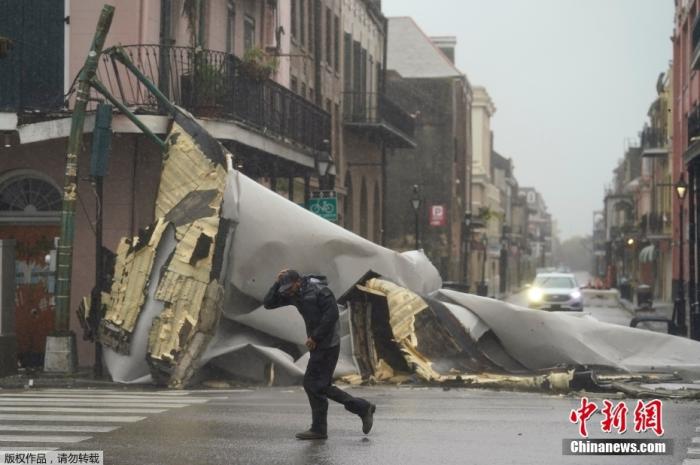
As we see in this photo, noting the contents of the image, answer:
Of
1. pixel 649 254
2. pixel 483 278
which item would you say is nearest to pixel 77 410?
pixel 649 254

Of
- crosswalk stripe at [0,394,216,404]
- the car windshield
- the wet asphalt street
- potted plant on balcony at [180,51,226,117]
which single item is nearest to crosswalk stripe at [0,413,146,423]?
the wet asphalt street

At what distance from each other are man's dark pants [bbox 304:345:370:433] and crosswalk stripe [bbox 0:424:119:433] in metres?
1.97

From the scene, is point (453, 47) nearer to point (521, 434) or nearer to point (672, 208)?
point (672, 208)

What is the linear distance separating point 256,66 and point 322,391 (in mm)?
14348

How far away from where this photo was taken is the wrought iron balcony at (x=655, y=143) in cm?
7206

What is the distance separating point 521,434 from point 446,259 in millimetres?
60973

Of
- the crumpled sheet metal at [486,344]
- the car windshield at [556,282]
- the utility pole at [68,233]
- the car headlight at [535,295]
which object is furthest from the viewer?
the car windshield at [556,282]

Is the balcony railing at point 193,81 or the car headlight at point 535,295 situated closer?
the balcony railing at point 193,81

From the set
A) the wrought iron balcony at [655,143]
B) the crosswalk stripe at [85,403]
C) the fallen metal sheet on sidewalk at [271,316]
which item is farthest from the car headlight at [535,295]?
the crosswalk stripe at [85,403]

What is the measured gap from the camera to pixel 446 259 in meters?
73.3

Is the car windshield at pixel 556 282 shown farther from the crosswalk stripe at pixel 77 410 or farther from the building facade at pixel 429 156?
the crosswalk stripe at pixel 77 410

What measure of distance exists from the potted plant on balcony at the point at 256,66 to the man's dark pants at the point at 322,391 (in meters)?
13.7

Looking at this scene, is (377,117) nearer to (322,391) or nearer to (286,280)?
(286,280)

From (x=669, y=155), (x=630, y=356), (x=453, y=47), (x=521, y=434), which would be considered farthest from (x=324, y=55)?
(x=453, y=47)
